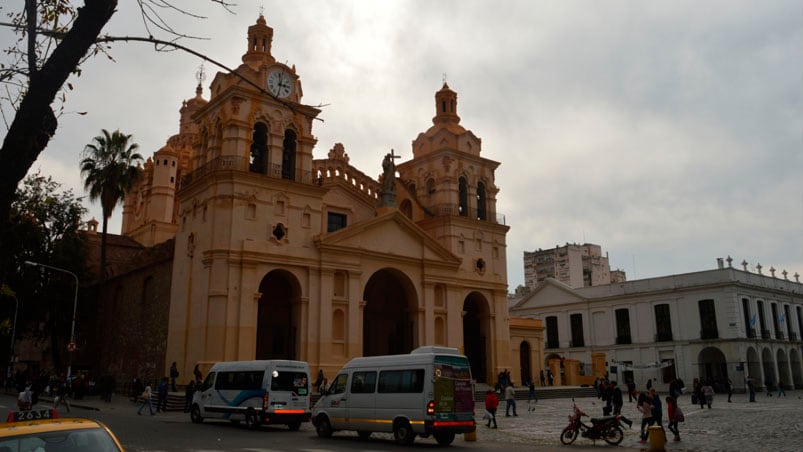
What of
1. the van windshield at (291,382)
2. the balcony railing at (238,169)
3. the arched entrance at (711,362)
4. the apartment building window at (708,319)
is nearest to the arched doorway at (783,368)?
the arched entrance at (711,362)

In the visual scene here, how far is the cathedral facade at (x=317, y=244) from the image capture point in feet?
99.6

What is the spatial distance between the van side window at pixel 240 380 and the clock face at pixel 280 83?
16241 mm

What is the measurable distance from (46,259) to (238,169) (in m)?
17.2

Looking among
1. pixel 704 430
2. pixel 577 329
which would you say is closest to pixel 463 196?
pixel 577 329

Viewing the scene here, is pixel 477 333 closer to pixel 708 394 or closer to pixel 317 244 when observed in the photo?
pixel 317 244

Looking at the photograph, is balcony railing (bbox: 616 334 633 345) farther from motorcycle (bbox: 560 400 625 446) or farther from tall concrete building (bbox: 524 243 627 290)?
motorcycle (bbox: 560 400 625 446)

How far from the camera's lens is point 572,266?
8200 cm

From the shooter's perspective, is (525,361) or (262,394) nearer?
(262,394)

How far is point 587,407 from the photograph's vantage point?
102 feet

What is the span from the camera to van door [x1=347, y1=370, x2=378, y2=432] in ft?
57.2

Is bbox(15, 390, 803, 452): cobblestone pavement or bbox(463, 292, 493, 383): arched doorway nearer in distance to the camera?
bbox(15, 390, 803, 452): cobblestone pavement

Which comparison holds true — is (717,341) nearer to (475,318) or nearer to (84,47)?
(475,318)

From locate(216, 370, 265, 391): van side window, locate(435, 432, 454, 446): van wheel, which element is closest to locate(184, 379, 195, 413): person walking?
locate(216, 370, 265, 391): van side window

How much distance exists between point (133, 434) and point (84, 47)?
14139 mm
